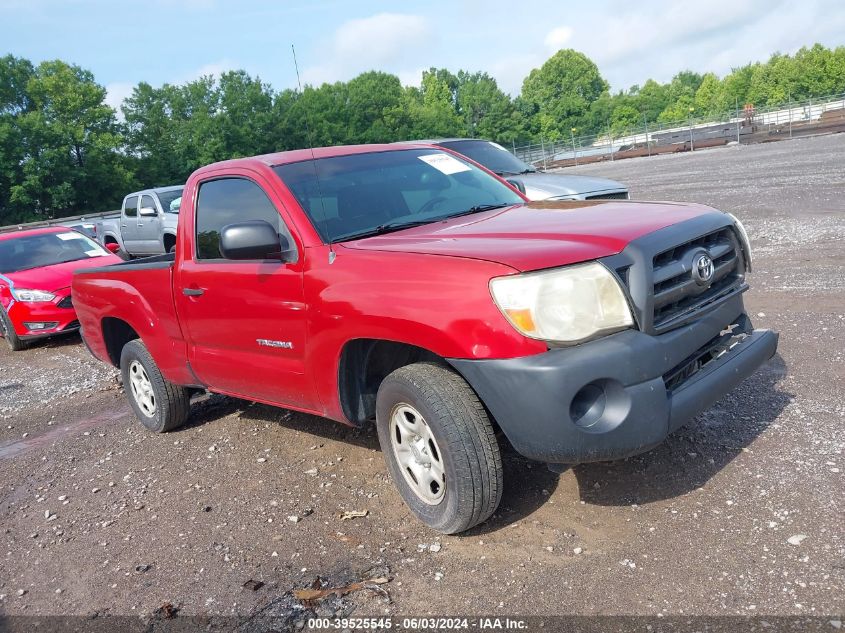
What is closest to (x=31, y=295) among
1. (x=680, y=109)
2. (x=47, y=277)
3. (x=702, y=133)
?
(x=47, y=277)

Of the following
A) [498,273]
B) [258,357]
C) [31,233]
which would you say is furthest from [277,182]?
[31,233]

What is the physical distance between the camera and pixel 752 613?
2822 mm

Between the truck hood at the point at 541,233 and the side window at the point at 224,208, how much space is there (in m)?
0.77

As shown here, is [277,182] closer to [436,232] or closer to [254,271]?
[254,271]

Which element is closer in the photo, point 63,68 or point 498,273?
point 498,273

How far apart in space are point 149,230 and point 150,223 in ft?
0.50

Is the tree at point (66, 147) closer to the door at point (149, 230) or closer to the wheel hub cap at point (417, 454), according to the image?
the door at point (149, 230)

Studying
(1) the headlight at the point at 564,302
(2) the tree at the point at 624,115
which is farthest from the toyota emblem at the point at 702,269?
(2) the tree at the point at 624,115

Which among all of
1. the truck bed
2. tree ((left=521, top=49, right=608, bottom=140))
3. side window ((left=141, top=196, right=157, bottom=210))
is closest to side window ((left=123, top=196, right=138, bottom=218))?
side window ((left=141, top=196, right=157, bottom=210))

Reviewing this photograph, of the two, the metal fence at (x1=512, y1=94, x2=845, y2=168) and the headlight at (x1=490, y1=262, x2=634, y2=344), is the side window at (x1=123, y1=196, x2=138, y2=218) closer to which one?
the headlight at (x1=490, y1=262, x2=634, y2=344)

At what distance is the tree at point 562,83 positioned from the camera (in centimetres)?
11588

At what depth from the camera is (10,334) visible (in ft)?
32.4

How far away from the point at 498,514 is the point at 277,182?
7.23 feet

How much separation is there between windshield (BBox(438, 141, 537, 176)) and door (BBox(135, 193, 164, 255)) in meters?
7.59
